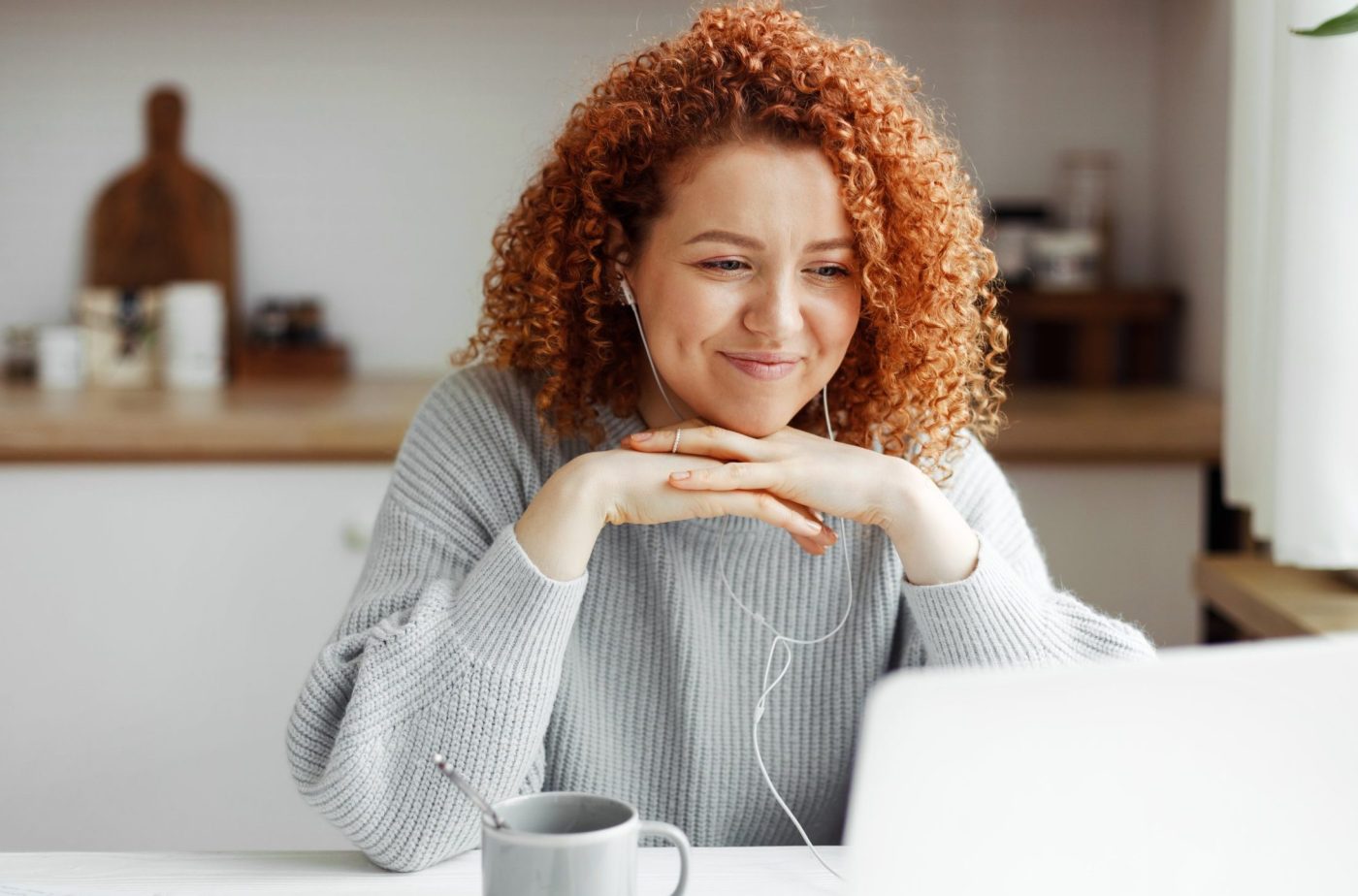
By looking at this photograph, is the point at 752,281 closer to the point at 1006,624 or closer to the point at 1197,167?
the point at 1006,624

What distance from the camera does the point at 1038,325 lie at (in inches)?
97.0

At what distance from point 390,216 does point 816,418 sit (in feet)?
4.81

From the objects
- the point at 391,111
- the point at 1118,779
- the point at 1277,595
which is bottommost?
the point at 1277,595

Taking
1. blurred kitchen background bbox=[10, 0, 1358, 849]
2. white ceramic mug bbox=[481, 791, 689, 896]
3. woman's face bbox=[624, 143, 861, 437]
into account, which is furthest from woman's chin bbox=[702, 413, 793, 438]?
blurred kitchen background bbox=[10, 0, 1358, 849]

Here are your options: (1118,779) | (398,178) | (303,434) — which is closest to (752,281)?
(1118,779)

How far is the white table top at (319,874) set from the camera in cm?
82

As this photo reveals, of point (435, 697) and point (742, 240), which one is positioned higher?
point (742, 240)

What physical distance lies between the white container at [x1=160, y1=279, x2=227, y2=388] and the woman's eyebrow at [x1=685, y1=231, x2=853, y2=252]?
4.97 ft

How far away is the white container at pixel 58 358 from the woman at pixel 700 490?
1.31m

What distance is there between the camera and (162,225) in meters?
2.45

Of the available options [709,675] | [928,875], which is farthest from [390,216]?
[928,875]

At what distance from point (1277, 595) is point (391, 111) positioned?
67.0 inches

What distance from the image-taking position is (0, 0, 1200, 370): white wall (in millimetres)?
A: 2430

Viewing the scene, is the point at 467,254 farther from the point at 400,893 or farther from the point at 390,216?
the point at 400,893
